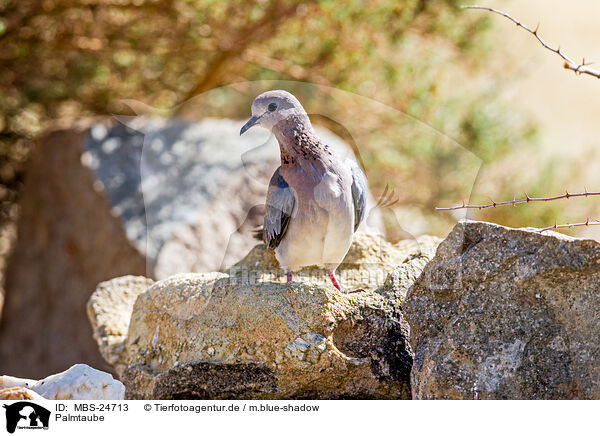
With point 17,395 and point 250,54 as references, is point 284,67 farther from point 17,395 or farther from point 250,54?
point 17,395

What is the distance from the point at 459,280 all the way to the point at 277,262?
2.39 ft

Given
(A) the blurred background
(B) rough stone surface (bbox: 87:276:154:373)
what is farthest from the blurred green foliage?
(B) rough stone surface (bbox: 87:276:154:373)

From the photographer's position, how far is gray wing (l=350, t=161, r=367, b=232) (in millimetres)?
2312

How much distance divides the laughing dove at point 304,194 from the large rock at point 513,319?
0.35 meters

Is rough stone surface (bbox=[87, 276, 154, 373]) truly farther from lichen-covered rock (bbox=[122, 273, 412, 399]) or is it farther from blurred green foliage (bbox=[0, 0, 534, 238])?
blurred green foliage (bbox=[0, 0, 534, 238])

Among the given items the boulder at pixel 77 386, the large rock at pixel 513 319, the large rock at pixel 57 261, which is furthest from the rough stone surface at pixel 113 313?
the large rock at pixel 57 261

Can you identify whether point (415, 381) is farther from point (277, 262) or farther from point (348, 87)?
point (348, 87)

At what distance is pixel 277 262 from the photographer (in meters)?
2.58

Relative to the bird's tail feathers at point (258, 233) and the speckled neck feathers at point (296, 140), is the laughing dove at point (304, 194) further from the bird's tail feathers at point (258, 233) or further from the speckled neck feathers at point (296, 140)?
the bird's tail feathers at point (258, 233)

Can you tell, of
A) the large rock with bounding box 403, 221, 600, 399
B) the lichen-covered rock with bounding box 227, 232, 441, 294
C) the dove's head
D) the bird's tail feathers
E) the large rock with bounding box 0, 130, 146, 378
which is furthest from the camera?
the large rock with bounding box 0, 130, 146, 378

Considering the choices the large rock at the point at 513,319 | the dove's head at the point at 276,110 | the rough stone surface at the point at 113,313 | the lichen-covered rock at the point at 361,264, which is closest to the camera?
the large rock at the point at 513,319

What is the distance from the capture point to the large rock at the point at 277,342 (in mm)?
2184

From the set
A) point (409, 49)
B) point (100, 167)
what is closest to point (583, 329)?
point (409, 49)

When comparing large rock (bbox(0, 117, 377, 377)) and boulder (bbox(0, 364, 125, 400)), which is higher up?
large rock (bbox(0, 117, 377, 377))
